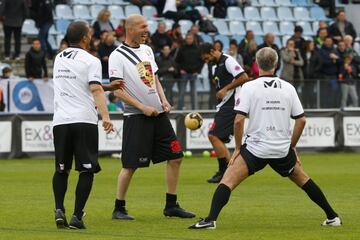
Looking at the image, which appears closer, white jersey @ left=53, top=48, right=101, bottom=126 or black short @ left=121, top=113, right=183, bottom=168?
white jersey @ left=53, top=48, right=101, bottom=126

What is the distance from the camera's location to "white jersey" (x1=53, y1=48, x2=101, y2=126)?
1186 cm

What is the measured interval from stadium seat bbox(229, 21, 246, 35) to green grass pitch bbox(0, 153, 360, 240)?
12.6 meters

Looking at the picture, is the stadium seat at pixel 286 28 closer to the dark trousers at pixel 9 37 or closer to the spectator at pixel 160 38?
the spectator at pixel 160 38

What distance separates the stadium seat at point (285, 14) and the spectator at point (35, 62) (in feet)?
36.0

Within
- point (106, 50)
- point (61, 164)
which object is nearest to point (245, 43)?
point (106, 50)

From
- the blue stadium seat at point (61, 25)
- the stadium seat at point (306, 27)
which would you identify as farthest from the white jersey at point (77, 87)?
the stadium seat at point (306, 27)

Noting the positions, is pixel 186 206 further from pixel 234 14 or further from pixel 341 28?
pixel 234 14

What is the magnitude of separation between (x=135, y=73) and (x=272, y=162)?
2241mm

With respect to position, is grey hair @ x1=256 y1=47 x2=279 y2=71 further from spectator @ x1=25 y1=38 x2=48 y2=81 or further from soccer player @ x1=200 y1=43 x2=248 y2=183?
spectator @ x1=25 y1=38 x2=48 y2=81

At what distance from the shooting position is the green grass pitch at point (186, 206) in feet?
37.8

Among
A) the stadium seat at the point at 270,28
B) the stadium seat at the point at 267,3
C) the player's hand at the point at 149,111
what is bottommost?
the player's hand at the point at 149,111

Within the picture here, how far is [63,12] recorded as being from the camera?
105 ft

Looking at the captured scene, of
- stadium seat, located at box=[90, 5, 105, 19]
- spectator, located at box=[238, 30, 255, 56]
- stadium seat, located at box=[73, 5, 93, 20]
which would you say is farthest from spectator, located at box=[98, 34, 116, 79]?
stadium seat, located at box=[90, 5, 105, 19]

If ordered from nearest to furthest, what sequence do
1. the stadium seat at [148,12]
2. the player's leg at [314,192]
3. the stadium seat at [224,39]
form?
the player's leg at [314,192] → the stadium seat at [224,39] → the stadium seat at [148,12]
